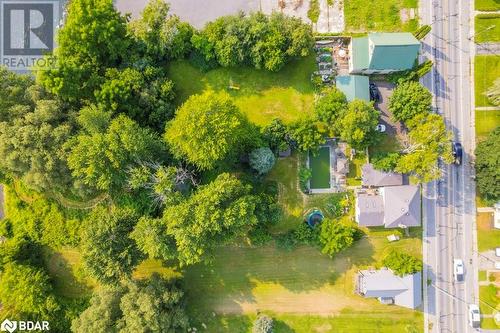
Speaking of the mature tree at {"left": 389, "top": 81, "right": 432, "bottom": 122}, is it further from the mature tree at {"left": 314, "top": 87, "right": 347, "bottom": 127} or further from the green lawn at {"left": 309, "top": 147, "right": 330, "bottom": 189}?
the green lawn at {"left": 309, "top": 147, "right": 330, "bottom": 189}

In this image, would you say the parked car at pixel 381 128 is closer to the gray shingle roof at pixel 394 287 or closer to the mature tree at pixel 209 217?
the gray shingle roof at pixel 394 287

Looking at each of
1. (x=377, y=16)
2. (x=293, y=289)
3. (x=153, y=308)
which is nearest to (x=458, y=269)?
(x=293, y=289)

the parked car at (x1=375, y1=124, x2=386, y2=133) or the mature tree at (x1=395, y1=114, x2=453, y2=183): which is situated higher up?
the parked car at (x1=375, y1=124, x2=386, y2=133)

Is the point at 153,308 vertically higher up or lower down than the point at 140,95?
lower down

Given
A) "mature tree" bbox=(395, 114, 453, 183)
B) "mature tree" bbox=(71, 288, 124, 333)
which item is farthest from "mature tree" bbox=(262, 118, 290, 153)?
"mature tree" bbox=(71, 288, 124, 333)

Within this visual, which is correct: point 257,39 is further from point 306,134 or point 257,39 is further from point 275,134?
point 306,134

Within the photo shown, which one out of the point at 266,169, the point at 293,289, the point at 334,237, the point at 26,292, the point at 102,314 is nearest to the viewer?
the point at 102,314
